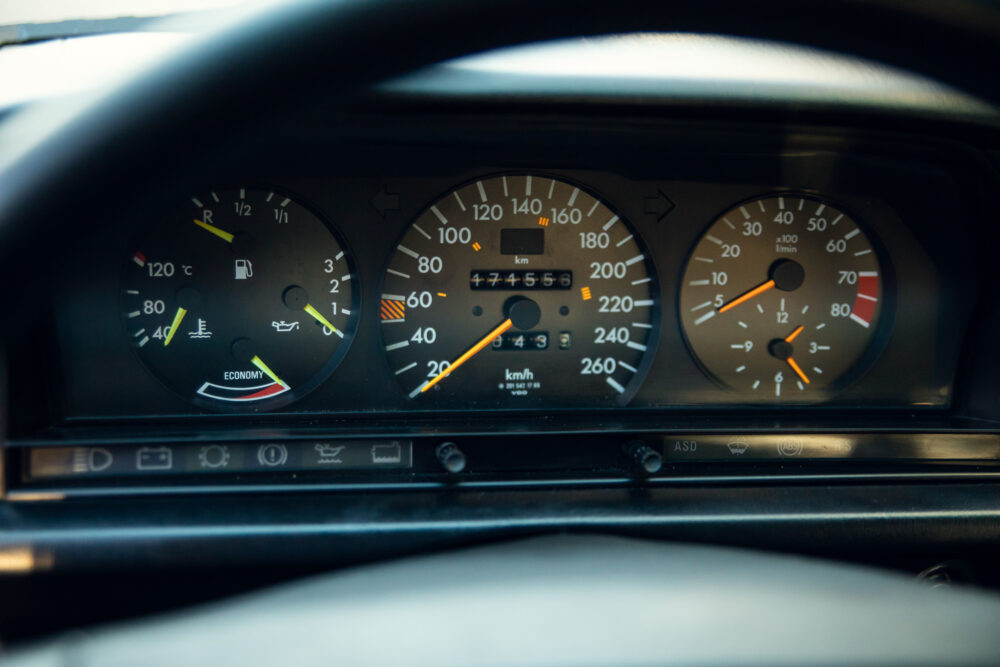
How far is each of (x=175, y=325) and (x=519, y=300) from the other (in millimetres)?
1152

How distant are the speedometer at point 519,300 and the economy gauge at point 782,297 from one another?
24 centimetres

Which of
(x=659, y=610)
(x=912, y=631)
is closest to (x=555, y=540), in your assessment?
(x=659, y=610)

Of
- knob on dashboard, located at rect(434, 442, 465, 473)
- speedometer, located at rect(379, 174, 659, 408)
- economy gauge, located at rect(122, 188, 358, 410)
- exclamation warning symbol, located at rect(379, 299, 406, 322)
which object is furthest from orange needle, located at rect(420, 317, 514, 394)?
knob on dashboard, located at rect(434, 442, 465, 473)

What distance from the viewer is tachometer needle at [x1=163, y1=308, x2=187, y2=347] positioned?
2484mm

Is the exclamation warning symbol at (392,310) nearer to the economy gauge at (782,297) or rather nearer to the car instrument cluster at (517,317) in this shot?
the car instrument cluster at (517,317)

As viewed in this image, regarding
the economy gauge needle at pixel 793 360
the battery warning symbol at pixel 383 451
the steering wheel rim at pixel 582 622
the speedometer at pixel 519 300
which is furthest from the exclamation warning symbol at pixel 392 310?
the economy gauge needle at pixel 793 360

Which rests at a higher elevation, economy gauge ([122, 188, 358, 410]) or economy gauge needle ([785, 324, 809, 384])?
economy gauge ([122, 188, 358, 410])

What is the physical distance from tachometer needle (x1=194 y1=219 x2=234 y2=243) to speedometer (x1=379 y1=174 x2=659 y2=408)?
1.74 feet

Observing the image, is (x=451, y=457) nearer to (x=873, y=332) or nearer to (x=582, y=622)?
(x=582, y=622)

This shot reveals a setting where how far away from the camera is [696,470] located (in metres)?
2.30

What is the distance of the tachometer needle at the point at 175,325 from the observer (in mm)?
2484

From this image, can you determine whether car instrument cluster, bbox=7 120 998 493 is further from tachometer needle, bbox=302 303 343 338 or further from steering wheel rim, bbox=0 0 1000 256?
steering wheel rim, bbox=0 0 1000 256

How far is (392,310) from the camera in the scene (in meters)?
2.62

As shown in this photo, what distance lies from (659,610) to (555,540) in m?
0.52
